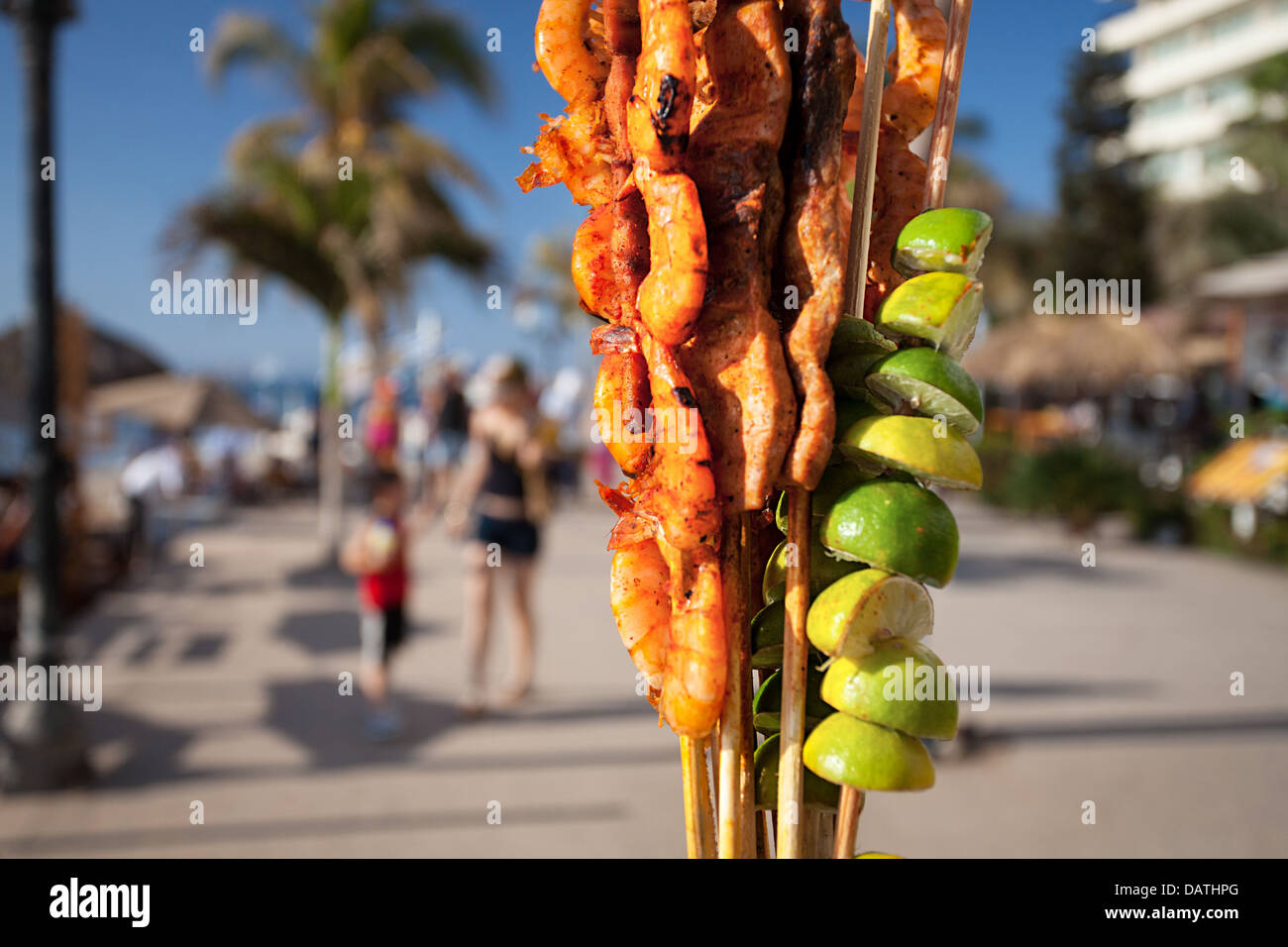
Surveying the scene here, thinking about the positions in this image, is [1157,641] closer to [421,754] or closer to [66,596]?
[421,754]

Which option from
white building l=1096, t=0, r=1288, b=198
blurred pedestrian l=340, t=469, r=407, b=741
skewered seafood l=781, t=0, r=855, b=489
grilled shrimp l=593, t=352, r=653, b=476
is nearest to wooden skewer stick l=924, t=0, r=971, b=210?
skewered seafood l=781, t=0, r=855, b=489

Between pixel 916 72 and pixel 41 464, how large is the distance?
5113 mm

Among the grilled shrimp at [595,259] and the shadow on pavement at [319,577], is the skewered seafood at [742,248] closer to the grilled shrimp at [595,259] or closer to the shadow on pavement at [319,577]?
the grilled shrimp at [595,259]

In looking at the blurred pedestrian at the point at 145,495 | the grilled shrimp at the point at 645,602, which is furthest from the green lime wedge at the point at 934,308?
the blurred pedestrian at the point at 145,495

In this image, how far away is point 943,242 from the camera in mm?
951

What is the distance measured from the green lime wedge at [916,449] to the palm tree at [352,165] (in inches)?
423

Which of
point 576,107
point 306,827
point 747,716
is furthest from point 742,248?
point 306,827

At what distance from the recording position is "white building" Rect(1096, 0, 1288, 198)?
161ft

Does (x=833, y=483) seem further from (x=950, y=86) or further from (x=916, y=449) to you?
(x=950, y=86)

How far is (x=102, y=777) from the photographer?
16.2 ft

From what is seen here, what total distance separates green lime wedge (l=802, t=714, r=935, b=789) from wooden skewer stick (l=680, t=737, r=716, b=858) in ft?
0.36

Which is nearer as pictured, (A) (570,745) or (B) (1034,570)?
(A) (570,745)

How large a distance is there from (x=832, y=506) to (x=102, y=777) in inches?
204
